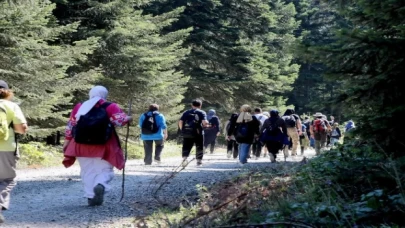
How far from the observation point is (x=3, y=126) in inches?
291

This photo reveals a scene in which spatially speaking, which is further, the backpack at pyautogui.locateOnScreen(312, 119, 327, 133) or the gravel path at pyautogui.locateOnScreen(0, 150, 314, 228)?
the backpack at pyautogui.locateOnScreen(312, 119, 327, 133)

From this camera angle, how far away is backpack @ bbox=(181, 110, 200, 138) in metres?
15.4

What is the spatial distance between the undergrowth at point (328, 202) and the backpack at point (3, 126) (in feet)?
7.05

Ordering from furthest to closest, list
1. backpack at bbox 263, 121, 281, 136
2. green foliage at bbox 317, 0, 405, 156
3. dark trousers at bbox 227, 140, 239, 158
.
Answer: dark trousers at bbox 227, 140, 239, 158 → backpack at bbox 263, 121, 281, 136 → green foliage at bbox 317, 0, 405, 156

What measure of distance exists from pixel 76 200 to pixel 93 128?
1.66 m

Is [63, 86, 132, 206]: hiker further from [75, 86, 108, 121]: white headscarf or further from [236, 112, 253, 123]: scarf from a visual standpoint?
[236, 112, 253, 123]: scarf

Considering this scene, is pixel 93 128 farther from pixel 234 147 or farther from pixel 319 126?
pixel 319 126

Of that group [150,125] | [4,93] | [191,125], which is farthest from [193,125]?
[4,93]

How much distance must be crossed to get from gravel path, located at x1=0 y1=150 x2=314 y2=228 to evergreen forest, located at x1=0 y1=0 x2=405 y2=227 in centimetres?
186

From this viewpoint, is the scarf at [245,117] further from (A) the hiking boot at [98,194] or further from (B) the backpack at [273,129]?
(A) the hiking boot at [98,194]

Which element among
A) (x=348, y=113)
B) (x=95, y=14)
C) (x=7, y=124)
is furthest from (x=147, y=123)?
(x=348, y=113)

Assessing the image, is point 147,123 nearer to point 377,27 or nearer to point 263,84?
point 377,27

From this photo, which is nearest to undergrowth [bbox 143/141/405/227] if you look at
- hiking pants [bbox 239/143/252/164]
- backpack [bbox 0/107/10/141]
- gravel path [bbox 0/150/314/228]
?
gravel path [bbox 0/150/314/228]

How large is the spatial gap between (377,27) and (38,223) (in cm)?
484
